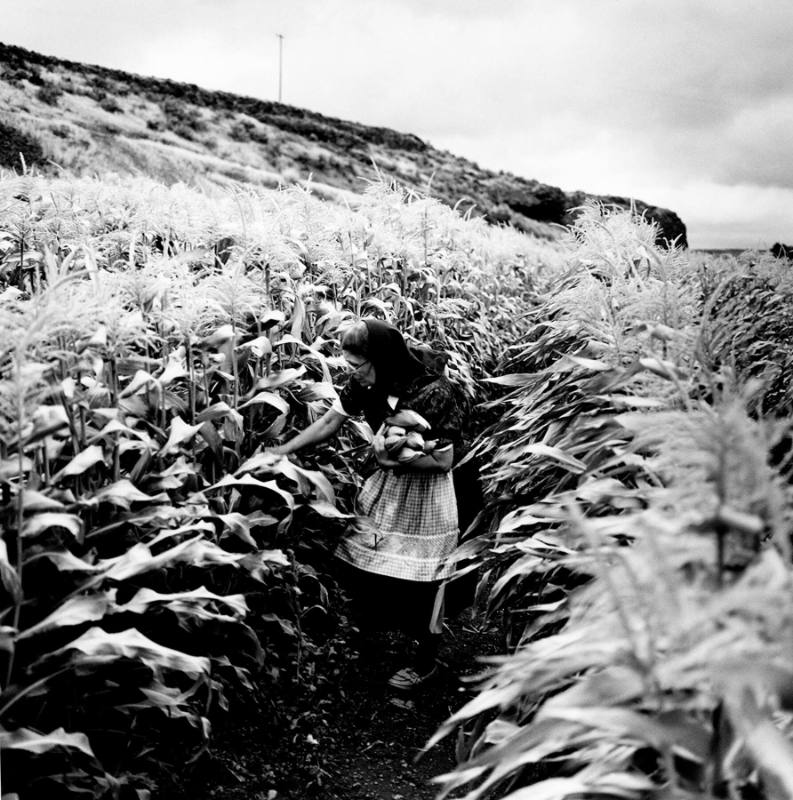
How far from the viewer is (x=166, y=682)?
264 cm

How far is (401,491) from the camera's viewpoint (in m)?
3.54

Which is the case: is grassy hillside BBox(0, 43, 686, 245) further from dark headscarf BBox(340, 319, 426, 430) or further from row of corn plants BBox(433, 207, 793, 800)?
row of corn plants BBox(433, 207, 793, 800)

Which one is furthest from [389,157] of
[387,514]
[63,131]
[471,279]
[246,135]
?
[387,514]

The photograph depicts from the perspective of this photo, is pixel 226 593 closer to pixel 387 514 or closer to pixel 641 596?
pixel 387 514

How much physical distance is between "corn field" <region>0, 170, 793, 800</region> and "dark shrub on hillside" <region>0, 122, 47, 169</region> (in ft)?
53.1

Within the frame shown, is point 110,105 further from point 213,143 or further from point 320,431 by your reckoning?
point 320,431

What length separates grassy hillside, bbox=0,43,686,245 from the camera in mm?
22234

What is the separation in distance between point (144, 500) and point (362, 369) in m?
1.35

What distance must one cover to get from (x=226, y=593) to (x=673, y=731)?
2267 mm

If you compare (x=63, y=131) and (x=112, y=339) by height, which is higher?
(x=63, y=131)

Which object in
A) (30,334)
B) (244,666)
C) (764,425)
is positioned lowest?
(244,666)

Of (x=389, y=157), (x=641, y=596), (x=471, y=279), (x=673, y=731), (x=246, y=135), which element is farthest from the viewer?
(x=389, y=157)

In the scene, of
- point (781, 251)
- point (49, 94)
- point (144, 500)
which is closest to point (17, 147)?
point (49, 94)

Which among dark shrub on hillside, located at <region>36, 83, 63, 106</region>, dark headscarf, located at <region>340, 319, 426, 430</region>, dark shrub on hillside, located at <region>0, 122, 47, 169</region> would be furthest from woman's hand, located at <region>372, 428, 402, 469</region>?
dark shrub on hillside, located at <region>36, 83, 63, 106</region>
